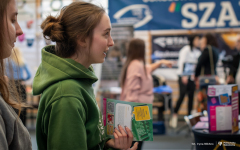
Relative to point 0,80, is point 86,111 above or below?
below

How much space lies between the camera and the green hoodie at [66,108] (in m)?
1.04

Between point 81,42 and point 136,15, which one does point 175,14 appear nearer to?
point 136,15

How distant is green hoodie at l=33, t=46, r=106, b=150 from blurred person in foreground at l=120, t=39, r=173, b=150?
219 centimetres

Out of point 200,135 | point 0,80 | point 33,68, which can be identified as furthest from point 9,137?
point 33,68

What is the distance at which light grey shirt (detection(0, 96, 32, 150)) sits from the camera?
81cm

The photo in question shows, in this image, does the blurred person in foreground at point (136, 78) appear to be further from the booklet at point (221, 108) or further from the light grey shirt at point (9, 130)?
the light grey shirt at point (9, 130)

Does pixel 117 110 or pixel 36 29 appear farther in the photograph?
pixel 36 29

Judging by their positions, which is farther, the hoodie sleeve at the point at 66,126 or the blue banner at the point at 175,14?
the blue banner at the point at 175,14

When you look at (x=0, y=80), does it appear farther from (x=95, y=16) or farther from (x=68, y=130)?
(x=95, y=16)

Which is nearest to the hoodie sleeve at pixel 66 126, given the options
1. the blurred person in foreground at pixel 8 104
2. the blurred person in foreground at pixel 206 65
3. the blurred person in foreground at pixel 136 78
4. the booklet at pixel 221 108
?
the blurred person in foreground at pixel 8 104

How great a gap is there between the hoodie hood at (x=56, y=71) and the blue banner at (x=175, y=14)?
4.00m

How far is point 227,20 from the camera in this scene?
194 inches

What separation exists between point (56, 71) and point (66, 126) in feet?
0.82

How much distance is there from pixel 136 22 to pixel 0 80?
449 cm
